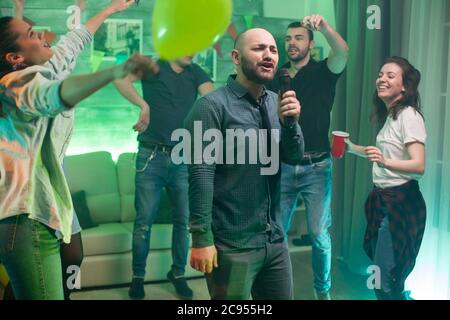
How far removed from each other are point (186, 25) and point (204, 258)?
75cm

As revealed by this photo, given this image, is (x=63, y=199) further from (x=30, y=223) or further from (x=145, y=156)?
(x=145, y=156)

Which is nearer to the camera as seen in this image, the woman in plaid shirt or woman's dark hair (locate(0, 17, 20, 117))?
woman's dark hair (locate(0, 17, 20, 117))

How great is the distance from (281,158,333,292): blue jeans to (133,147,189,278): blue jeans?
0.49 m

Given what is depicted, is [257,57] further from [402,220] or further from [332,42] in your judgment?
[402,220]

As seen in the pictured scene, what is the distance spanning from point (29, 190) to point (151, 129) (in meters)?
0.90

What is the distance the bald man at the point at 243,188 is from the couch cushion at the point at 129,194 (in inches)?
35.1

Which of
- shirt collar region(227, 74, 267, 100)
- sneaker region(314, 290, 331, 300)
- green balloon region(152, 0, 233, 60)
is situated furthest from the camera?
sneaker region(314, 290, 331, 300)

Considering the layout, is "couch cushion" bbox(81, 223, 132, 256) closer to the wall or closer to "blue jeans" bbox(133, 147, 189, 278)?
"blue jeans" bbox(133, 147, 189, 278)

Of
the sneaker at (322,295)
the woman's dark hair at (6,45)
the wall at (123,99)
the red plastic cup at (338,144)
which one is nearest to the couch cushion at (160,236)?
the wall at (123,99)

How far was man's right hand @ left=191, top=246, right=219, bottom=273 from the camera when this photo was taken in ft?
5.63

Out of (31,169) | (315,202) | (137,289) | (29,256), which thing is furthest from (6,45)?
(315,202)

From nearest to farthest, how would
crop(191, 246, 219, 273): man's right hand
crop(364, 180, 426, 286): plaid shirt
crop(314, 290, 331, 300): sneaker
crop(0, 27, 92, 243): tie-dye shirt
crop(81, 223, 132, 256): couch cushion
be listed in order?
crop(0, 27, 92, 243): tie-dye shirt
crop(191, 246, 219, 273): man's right hand
crop(364, 180, 426, 286): plaid shirt
crop(314, 290, 331, 300): sneaker
crop(81, 223, 132, 256): couch cushion

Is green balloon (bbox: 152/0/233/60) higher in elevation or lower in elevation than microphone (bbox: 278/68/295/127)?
higher

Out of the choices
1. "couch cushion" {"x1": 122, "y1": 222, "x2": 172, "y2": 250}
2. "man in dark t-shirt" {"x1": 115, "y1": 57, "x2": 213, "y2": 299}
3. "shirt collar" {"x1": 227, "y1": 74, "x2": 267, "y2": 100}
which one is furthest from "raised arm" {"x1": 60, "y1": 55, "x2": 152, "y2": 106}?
"couch cushion" {"x1": 122, "y1": 222, "x2": 172, "y2": 250}
